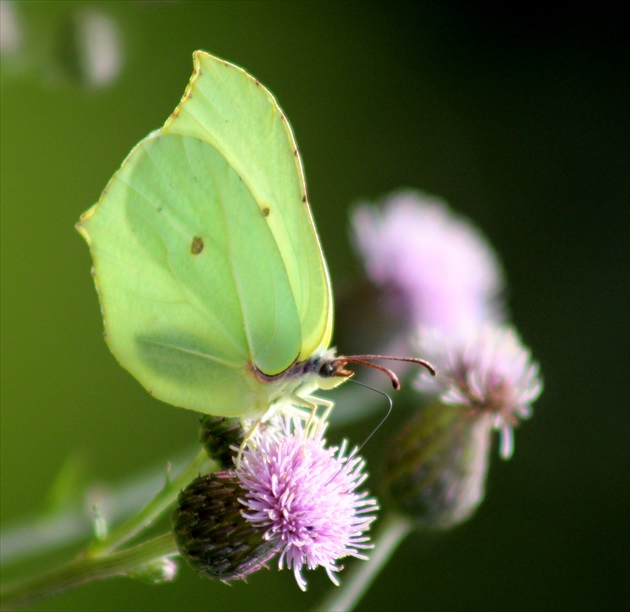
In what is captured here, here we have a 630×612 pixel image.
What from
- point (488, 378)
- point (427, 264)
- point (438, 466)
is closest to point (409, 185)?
point (427, 264)

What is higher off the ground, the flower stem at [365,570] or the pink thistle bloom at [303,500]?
the pink thistle bloom at [303,500]

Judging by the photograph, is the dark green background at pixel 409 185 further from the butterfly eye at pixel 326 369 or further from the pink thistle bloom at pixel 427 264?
the butterfly eye at pixel 326 369

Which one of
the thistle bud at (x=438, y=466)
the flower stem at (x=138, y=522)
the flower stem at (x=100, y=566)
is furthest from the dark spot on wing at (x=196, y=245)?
the thistle bud at (x=438, y=466)

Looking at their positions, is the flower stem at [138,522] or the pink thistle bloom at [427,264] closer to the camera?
the flower stem at [138,522]

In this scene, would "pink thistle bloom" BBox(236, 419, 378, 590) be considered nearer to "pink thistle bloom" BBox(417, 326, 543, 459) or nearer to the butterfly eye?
the butterfly eye

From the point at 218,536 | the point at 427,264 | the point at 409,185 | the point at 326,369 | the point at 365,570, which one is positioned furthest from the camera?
the point at 409,185

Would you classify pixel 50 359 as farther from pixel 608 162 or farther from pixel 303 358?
pixel 608 162

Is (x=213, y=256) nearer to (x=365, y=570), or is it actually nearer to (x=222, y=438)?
(x=222, y=438)
